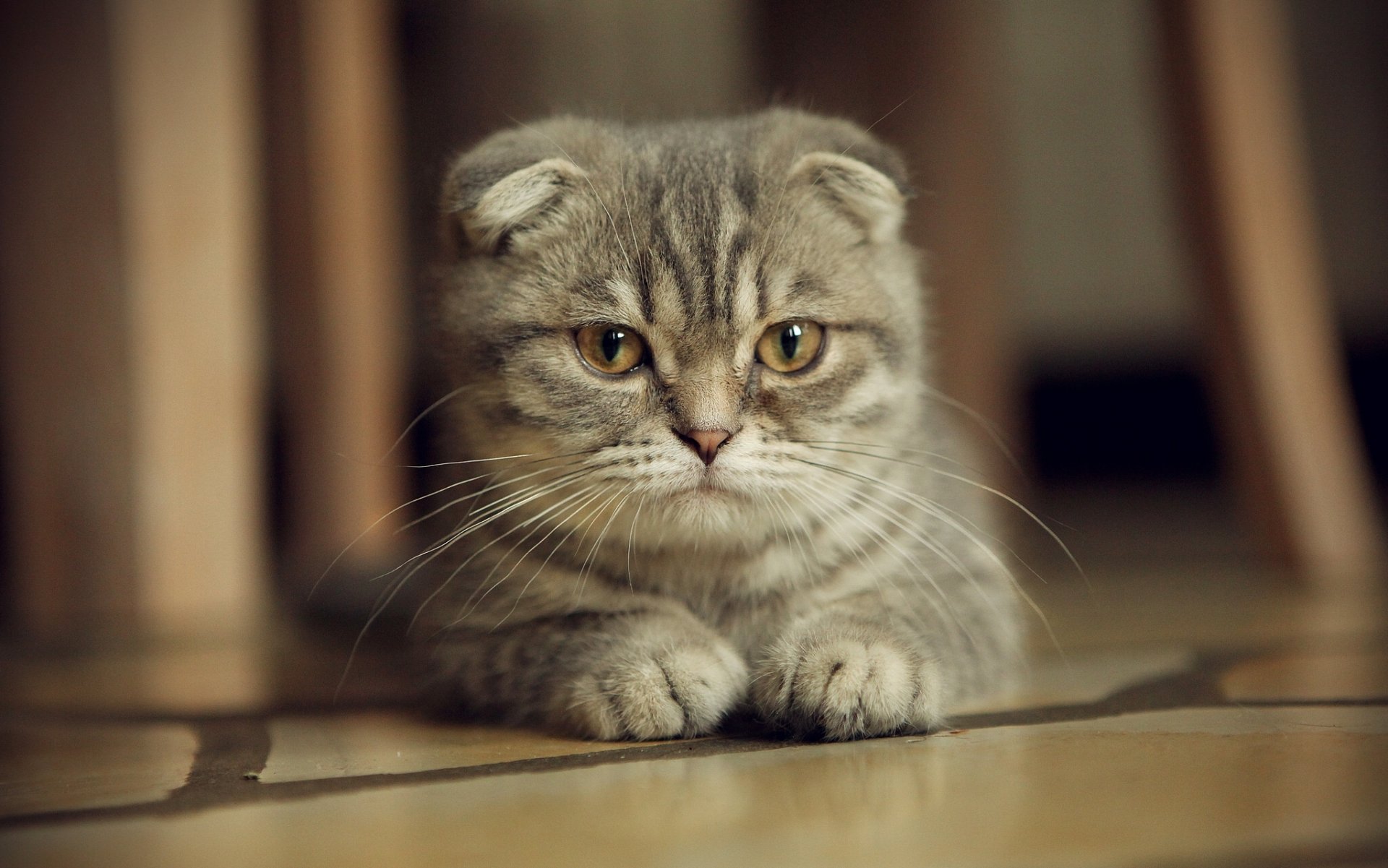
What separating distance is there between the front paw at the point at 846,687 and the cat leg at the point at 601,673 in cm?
5

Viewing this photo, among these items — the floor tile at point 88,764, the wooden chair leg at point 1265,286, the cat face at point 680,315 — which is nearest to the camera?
the floor tile at point 88,764

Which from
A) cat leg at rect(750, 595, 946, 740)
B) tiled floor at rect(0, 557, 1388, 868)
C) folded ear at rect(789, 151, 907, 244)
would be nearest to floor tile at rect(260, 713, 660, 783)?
tiled floor at rect(0, 557, 1388, 868)

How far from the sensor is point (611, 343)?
1153 mm

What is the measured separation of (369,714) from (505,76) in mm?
2872

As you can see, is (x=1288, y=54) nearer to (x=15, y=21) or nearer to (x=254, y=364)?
(x=254, y=364)

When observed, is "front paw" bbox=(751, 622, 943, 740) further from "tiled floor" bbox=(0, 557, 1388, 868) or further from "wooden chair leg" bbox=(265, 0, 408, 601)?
"wooden chair leg" bbox=(265, 0, 408, 601)

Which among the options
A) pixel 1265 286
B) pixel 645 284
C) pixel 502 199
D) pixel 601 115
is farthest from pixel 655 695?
pixel 1265 286

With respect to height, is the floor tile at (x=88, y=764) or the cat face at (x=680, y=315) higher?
the cat face at (x=680, y=315)

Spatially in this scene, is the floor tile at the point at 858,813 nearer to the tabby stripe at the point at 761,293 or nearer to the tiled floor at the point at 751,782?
the tiled floor at the point at 751,782

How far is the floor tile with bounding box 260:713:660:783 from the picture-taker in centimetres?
93

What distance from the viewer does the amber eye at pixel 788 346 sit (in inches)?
45.7

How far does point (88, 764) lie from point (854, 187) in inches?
35.1

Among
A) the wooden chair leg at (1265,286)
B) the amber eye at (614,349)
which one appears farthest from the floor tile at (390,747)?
the wooden chair leg at (1265,286)

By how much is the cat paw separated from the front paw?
0.04 m
